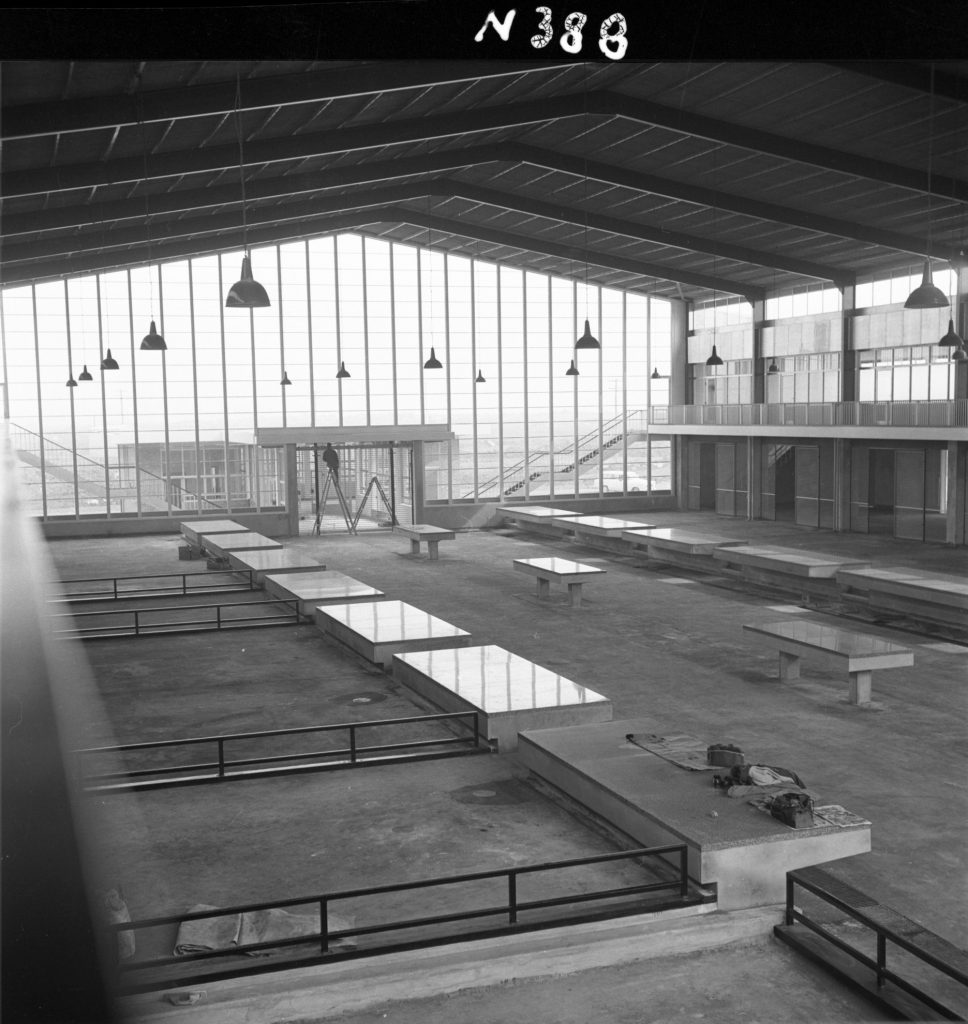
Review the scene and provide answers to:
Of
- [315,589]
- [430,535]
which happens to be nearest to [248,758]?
[315,589]

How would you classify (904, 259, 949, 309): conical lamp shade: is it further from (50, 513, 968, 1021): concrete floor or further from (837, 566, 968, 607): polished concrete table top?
(50, 513, 968, 1021): concrete floor

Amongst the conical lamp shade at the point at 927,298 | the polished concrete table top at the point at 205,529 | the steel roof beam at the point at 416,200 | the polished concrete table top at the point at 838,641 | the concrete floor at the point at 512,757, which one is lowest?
the concrete floor at the point at 512,757

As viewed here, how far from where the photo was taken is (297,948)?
221 inches

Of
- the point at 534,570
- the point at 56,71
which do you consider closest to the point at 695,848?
the point at 56,71

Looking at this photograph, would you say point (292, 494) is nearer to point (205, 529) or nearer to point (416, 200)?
point (205, 529)

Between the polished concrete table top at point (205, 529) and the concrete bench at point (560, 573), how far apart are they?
824cm

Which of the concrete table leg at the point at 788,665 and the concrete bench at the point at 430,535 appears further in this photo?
the concrete bench at the point at 430,535

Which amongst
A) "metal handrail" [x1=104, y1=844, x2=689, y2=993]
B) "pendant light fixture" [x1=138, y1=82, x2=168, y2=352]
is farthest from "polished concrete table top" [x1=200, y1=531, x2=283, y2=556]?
"metal handrail" [x1=104, y1=844, x2=689, y2=993]

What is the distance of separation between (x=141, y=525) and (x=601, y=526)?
1271cm

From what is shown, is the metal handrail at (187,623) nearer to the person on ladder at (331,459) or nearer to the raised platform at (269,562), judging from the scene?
the raised platform at (269,562)

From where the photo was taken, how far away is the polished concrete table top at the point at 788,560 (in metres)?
17.6

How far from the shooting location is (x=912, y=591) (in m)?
15.6

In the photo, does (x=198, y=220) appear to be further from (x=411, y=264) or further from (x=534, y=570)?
(x=534, y=570)

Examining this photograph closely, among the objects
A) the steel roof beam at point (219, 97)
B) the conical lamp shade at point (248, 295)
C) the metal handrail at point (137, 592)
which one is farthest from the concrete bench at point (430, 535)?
the conical lamp shade at point (248, 295)
